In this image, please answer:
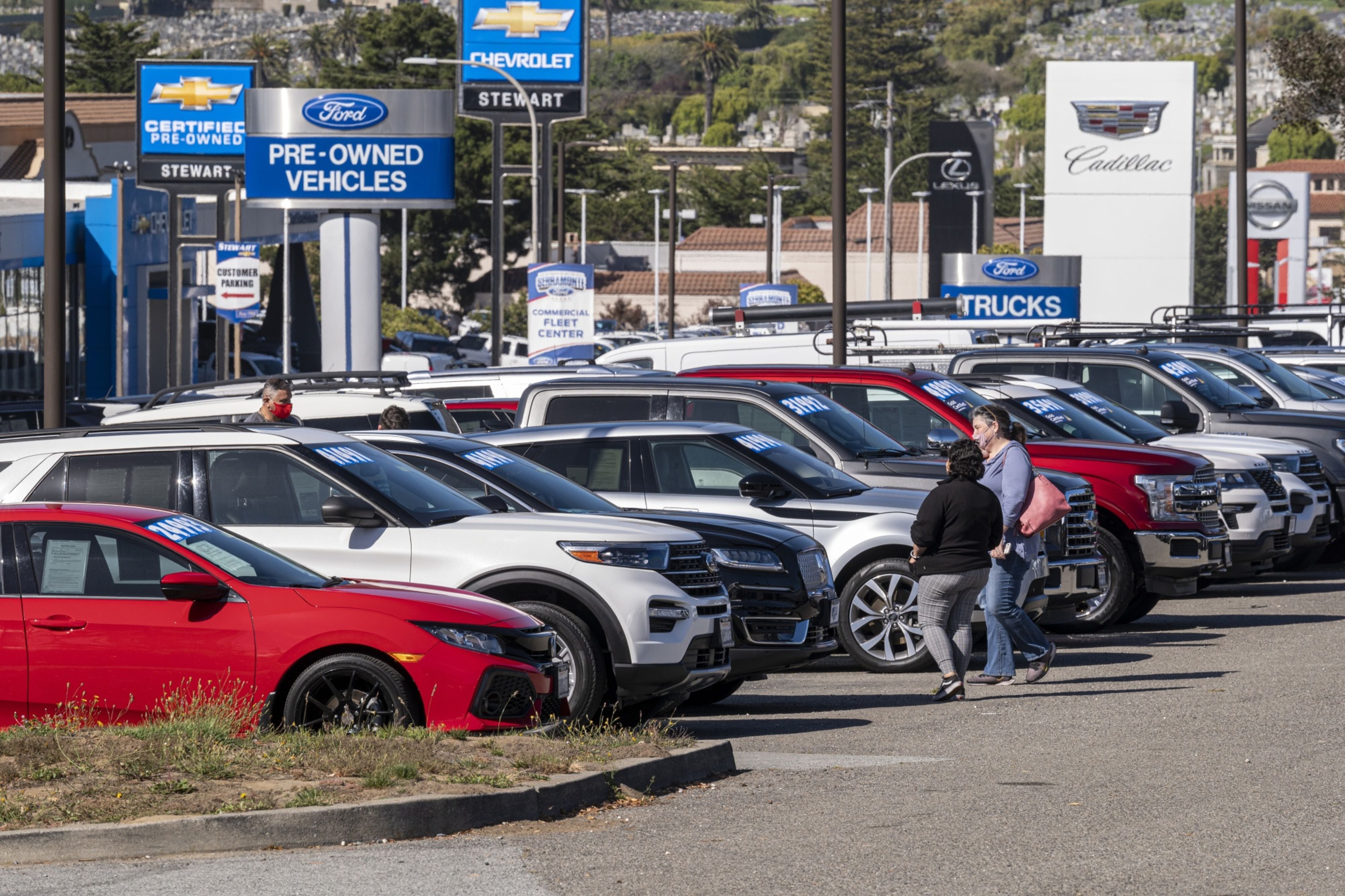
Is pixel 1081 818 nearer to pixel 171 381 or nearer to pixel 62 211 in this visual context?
pixel 62 211

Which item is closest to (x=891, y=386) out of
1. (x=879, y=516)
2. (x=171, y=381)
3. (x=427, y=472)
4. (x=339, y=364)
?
(x=879, y=516)

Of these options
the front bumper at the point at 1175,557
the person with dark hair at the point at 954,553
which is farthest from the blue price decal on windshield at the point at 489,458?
the front bumper at the point at 1175,557

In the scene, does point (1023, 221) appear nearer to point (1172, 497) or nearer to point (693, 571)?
point (1172, 497)

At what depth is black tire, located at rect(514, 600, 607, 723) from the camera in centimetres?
997

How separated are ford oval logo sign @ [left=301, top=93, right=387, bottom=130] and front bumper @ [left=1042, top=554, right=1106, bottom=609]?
67.6ft

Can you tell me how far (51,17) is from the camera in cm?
1597

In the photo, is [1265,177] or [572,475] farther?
[1265,177]

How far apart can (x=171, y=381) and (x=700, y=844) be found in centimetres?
4032

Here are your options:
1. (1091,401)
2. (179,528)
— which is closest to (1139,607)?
(1091,401)

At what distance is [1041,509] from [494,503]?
3.51 metres

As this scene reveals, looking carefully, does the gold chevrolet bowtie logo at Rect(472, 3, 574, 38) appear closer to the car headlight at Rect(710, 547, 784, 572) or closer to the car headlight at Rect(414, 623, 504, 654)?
the car headlight at Rect(710, 547, 784, 572)

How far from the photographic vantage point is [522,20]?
38.5 m

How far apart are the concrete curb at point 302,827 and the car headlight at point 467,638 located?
89 centimetres

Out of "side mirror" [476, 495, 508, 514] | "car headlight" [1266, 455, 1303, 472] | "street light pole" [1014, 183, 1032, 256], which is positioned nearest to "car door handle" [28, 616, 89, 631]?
"side mirror" [476, 495, 508, 514]
